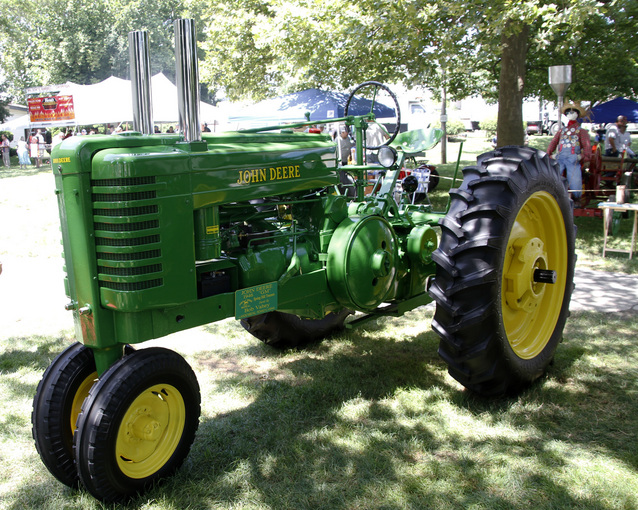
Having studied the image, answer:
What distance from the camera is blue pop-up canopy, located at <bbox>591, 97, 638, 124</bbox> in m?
17.6

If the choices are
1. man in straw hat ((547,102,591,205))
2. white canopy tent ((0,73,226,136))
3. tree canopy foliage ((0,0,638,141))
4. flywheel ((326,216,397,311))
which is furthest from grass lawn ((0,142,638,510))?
white canopy tent ((0,73,226,136))

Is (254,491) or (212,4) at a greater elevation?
(212,4)

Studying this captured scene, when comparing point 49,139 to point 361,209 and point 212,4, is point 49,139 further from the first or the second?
point 361,209

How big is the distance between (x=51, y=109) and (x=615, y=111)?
19497 millimetres

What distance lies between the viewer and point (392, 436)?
10.8 feet

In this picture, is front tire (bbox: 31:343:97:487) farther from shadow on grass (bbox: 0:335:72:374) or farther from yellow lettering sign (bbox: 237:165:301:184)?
shadow on grass (bbox: 0:335:72:374)

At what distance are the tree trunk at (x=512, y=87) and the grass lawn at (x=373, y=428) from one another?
19.3 ft

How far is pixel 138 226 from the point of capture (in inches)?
103

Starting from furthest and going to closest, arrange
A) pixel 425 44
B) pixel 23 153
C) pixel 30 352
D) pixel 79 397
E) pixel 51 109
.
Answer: pixel 23 153
pixel 51 109
pixel 425 44
pixel 30 352
pixel 79 397

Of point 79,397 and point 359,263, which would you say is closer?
point 79,397

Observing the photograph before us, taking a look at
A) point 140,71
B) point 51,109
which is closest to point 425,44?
point 140,71

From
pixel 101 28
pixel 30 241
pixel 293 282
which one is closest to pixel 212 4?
pixel 30 241

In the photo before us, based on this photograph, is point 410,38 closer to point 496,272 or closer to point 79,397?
point 496,272

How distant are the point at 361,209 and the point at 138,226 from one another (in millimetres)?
1560
